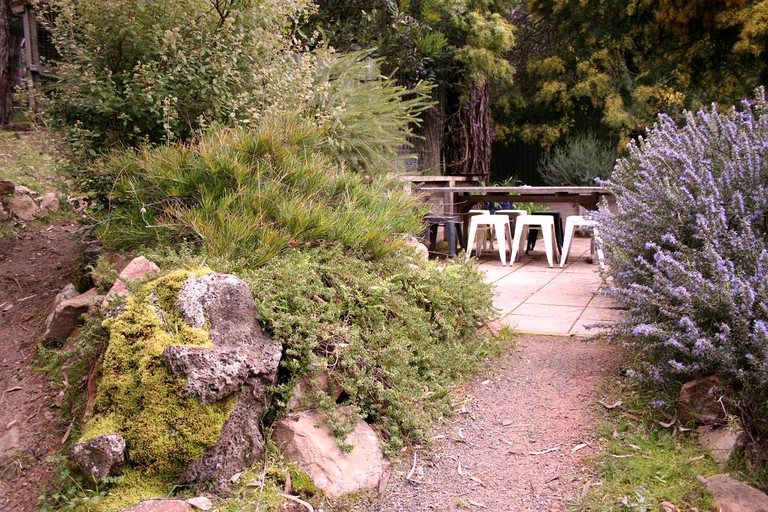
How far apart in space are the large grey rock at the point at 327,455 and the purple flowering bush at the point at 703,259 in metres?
1.37

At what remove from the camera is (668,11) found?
1201cm

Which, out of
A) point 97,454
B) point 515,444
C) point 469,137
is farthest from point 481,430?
point 469,137

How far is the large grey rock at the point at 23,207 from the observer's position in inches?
219

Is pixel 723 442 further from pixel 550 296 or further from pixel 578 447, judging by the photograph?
pixel 550 296

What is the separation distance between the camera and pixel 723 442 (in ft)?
8.80

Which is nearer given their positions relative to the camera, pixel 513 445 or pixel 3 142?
pixel 513 445

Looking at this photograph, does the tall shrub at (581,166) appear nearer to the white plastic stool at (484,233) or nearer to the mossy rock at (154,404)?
the white plastic stool at (484,233)

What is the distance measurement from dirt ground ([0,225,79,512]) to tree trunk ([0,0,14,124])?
4.70m

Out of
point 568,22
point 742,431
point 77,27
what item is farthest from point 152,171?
point 568,22

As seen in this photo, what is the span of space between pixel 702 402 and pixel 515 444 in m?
0.84

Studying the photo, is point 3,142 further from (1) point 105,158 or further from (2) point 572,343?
(2) point 572,343

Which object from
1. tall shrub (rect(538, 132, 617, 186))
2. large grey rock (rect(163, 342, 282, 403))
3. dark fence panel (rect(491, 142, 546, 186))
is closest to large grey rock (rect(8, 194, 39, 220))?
large grey rock (rect(163, 342, 282, 403))

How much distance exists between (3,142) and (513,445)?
7721 millimetres

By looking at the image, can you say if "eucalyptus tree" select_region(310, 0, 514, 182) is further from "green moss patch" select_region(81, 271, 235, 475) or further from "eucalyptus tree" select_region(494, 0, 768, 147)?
"green moss patch" select_region(81, 271, 235, 475)
